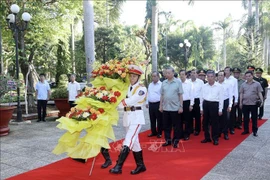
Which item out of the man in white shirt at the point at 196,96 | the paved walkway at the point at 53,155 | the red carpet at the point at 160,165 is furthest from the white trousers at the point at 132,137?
the man in white shirt at the point at 196,96

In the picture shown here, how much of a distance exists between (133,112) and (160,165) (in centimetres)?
115

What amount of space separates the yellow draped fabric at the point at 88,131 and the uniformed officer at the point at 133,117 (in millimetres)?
210

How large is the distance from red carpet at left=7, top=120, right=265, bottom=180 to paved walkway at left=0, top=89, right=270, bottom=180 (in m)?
0.21

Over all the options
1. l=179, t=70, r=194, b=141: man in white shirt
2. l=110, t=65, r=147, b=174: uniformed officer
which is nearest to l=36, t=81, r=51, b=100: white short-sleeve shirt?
l=179, t=70, r=194, b=141: man in white shirt

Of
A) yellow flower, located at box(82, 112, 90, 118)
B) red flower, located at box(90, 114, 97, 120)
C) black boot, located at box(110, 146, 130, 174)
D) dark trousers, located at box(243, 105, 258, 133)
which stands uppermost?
yellow flower, located at box(82, 112, 90, 118)

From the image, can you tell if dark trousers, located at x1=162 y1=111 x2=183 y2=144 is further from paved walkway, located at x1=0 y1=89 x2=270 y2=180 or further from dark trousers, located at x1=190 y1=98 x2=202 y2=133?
dark trousers, located at x1=190 y1=98 x2=202 y2=133

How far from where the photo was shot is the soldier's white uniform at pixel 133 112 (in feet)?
13.9

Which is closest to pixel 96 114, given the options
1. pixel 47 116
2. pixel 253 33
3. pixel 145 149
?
pixel 145 149

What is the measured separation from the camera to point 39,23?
1205cm

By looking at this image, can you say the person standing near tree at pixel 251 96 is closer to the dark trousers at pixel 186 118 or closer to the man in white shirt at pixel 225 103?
the man in white shirt at pixel 225 103

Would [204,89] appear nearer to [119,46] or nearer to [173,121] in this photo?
[173,121]

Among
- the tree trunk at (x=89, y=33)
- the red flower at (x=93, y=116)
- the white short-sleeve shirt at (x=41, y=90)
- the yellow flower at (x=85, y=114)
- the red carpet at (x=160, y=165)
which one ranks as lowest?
the red carpet at (x=160, y=165)

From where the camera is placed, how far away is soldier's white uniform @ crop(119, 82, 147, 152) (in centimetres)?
423

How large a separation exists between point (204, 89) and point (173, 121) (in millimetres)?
1131
